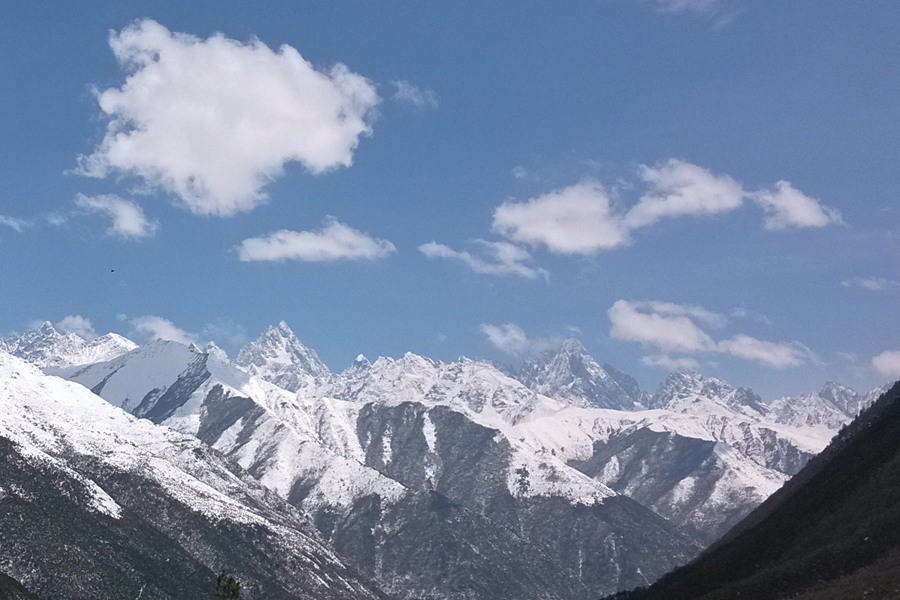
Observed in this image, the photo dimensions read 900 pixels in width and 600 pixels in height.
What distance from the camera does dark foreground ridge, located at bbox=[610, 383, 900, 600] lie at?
119 meters

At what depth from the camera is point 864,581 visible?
10362cm

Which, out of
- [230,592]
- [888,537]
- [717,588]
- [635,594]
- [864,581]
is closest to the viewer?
[864,581]

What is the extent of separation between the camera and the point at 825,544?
482 ft

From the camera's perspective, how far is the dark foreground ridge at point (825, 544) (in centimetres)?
11912

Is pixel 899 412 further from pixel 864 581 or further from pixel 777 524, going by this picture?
pixel 864 581

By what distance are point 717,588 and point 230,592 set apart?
102 metres

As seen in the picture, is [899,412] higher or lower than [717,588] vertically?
higher

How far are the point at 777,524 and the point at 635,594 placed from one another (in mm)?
37657

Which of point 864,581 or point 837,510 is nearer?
point 864,581

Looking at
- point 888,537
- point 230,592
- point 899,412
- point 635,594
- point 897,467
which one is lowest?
point 230,592

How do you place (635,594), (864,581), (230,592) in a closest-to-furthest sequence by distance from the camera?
(864,581) → (230,592) → (635,594)

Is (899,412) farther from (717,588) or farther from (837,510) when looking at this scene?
(717,588)

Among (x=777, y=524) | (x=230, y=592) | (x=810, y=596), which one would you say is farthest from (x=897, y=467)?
(x=230, y=592)

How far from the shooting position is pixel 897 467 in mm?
159250
